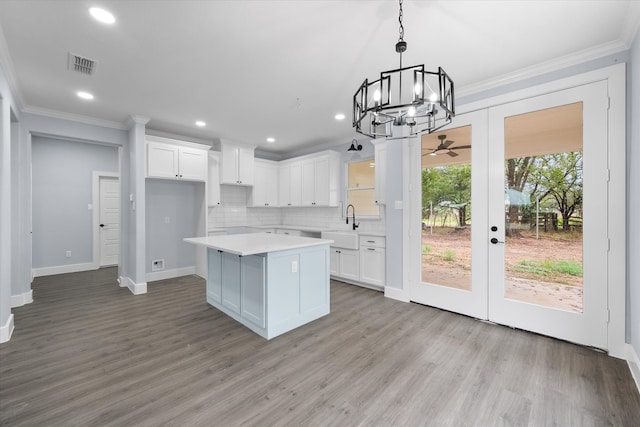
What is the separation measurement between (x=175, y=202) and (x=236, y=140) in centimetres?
172

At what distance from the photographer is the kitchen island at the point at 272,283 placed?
2.79m

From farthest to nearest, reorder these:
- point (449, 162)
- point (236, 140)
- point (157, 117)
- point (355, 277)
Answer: point (236, 140) < point (355, 277) < point (157, 117) < point (449, 162)

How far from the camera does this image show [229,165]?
5.57m

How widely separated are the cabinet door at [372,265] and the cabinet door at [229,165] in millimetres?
2976

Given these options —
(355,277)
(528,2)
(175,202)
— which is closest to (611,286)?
(528,2)

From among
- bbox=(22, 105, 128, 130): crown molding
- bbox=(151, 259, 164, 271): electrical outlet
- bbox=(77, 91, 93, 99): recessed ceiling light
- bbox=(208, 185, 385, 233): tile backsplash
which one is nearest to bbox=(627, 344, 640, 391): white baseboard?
bbox=(208, 185, 385, 233): tile backsplash

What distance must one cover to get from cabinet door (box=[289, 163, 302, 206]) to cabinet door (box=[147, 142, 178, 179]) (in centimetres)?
236

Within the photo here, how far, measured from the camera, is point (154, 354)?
250cm

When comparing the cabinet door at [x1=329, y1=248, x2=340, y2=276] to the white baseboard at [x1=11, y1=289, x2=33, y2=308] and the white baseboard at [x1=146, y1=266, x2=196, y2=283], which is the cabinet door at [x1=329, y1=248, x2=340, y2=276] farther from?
the white baseboard at [x1=11, y1=289, x2=33, y2=308]

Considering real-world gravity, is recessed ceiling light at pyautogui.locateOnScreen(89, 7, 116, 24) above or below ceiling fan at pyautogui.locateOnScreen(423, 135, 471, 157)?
above

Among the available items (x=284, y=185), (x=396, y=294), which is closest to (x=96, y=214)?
(x=284, y=185)

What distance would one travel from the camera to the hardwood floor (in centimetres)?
177

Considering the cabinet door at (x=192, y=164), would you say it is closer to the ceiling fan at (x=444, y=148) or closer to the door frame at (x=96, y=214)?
the door frame at (x=96, y=214)

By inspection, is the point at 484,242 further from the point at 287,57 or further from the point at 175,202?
the point at 175,202
